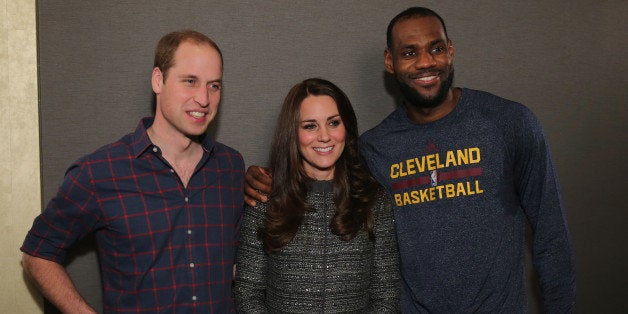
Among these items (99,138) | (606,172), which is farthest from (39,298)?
(606,172)

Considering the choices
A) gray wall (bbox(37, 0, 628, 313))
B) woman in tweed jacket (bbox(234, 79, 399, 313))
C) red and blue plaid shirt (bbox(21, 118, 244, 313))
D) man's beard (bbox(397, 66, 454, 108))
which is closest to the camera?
red and blue plaid shirt (bbox(21, 118, 244, 313))

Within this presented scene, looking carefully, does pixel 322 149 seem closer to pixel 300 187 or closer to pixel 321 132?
pixel 321 132

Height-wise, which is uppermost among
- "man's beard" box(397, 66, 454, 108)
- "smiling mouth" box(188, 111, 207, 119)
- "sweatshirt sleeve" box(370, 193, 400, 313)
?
Result: "man's beard" box(397, 66, 454, 108)

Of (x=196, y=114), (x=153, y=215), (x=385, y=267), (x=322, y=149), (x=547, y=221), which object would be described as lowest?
(x=385, y=267)

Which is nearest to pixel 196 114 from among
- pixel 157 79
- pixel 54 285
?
pixel 157 79

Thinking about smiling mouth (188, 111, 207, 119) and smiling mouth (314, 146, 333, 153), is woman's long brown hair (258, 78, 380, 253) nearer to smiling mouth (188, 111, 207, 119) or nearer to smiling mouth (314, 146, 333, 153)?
smiling mouth (314, 146, 333, 153)

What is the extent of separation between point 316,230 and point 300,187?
0.58 feet

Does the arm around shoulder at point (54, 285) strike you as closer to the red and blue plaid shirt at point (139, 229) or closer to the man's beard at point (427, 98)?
the red and blue plaid shirt at point (139, 229)

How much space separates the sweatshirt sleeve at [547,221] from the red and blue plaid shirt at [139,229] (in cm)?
119

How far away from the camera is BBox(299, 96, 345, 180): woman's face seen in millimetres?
1849

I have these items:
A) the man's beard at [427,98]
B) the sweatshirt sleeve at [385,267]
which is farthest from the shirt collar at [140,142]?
the man's beard at [427,98]

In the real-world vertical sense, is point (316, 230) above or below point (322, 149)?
below

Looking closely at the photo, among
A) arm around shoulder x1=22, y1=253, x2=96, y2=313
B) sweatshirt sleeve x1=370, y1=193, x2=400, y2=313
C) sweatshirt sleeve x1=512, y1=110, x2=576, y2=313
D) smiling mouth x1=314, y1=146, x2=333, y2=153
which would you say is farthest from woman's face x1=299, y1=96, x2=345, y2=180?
arm around shoulder x1=22, y1=253, x2=96, y2=313

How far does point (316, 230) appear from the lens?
183 centimetres
